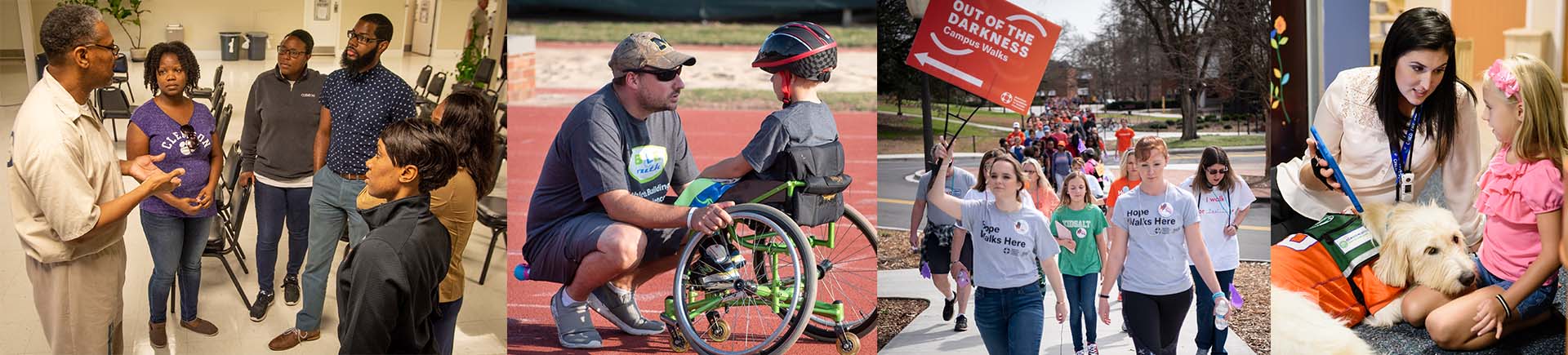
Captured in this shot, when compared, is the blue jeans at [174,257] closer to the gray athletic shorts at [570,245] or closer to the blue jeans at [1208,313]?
the gray athletic shorts at [570,245]

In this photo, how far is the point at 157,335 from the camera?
196 inches

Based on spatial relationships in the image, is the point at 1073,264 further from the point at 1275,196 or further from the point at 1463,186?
the point at 1463,186

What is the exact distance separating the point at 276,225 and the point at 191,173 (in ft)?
1.22

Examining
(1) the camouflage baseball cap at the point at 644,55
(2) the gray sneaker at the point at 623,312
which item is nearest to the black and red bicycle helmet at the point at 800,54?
(1) the camouflage baseball cap at the point at 644,55

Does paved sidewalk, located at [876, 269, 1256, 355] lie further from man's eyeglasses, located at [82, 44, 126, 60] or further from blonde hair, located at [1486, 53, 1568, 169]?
man's eyeglasses, located at [82, 44, 126, 60]

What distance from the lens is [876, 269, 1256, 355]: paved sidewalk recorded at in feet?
17.0

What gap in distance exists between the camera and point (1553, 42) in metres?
4.91

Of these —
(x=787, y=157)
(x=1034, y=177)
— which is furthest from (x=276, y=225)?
(x=1034, y=177)

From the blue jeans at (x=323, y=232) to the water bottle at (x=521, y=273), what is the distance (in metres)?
0.60

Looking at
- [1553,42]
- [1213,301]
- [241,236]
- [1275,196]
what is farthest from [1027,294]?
[241,236]

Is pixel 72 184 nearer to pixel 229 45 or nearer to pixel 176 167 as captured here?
pixel 176 167

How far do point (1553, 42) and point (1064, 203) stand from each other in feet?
6.32

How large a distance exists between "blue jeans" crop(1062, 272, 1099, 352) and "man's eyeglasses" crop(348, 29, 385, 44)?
113 inches

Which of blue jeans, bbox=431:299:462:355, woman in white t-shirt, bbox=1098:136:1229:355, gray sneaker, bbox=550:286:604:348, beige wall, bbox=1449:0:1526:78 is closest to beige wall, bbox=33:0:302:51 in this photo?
blue jeans, bbox=431:299:462:355
